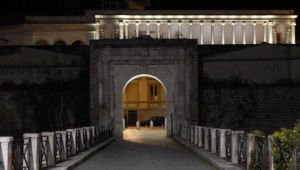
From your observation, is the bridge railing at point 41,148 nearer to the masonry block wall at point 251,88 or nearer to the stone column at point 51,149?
the stone column at point 51,149

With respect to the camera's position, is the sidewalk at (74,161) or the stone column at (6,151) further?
the sidewalk at (74,161)

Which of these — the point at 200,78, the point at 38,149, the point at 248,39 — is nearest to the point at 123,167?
the point at 38,149

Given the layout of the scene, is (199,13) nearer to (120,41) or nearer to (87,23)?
(87,23)

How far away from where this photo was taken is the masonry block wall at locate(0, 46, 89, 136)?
40.3 m

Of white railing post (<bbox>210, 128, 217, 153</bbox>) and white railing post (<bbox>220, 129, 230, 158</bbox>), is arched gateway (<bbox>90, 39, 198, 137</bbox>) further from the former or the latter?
white railing post (<bbox>220, 129, 230, 158</bbox>)

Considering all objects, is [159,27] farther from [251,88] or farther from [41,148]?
[41,148]

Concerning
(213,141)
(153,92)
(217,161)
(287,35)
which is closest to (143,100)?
(153,92)

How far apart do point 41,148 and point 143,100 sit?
125ft

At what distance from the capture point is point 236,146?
17.6 m

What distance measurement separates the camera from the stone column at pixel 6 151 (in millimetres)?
13219

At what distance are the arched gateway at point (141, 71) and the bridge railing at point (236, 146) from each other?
43.0 ft

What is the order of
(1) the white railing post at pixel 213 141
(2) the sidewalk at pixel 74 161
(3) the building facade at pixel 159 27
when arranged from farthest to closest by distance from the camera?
(3) the building facade at pixel 159 27 < (1) the white railing post at pixel 213 141 < (2) the sidewalk at pixel 74 161

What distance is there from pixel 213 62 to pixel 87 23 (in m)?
28.2

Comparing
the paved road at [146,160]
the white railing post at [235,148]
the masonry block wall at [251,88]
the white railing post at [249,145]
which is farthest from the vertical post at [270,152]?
the masonry block wall at [251,88]
